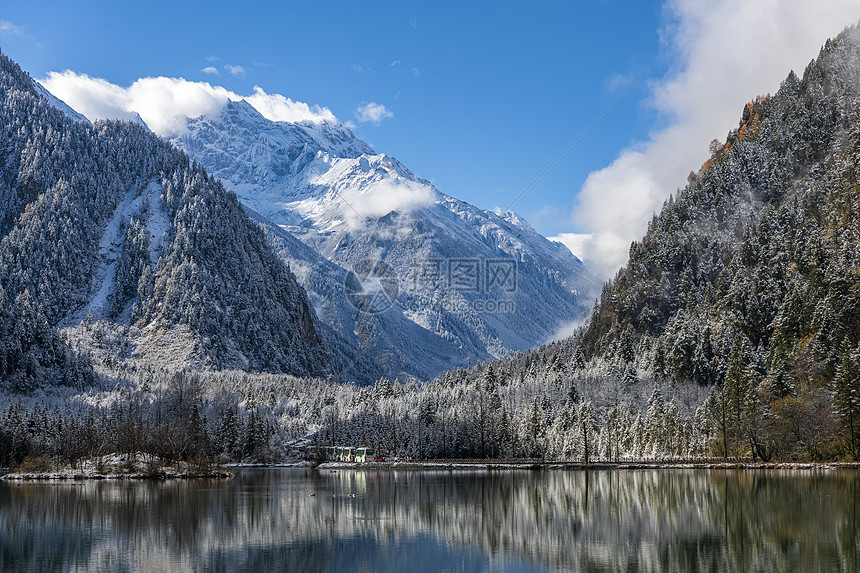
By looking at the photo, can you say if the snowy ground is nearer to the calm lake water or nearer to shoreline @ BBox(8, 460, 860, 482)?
shoreline @ BBox(8, 460, 860, 482)

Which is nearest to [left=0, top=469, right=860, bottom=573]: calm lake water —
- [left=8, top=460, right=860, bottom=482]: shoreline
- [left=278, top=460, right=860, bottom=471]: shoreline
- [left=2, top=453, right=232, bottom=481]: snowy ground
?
[left=278, top=460, right=860, bottom=471]: shoreline

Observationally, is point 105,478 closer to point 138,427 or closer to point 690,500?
point 138,427

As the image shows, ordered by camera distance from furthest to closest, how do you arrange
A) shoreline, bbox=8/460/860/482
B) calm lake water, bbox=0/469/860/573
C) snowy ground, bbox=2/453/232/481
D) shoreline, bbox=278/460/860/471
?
snowy ground, bbox=2/453/232/481, shoreline, bbox=8/460/860/482, shoreline, bbox=278/460/860/471, calm lake water, bbox=0/469/860/573

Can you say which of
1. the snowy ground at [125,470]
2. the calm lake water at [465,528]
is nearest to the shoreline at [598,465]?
the calm lake water at [465,528]

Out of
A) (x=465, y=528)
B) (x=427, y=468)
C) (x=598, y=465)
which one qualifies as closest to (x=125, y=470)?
(x=427, y=468)

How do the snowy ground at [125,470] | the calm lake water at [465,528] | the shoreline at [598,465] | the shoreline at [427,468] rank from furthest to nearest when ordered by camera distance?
the snowy ground at [125,470] < the shoreline at [427,468] < the shoreline at [598,465] < the calm lake water at [465,528]

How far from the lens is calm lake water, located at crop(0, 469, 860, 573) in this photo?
54.2 m

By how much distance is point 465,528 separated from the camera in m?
71.4

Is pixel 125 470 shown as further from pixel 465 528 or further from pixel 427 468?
pixel 465 528

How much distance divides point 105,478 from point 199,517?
85.7 meters

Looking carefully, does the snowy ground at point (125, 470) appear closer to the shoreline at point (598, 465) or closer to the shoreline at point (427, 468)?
the shoreline at point (427, 468)

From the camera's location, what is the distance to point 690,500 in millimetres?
81000

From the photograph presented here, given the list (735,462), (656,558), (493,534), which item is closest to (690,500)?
(493,534)

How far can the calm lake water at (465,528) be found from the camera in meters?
54.2
